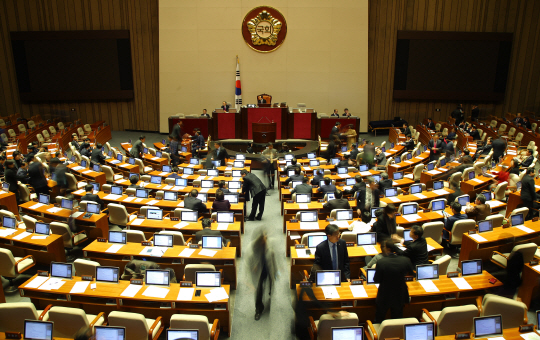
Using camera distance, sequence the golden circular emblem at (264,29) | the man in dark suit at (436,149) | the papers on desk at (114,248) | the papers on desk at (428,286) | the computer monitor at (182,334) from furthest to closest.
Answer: the golden circular emblem at (264,29)
the man in dark suit at (436,149)
the papers on desk at (114,248)
the papers on desk at (428,286)
the computer monitor at (182,334)

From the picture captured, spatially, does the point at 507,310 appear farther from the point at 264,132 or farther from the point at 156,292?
the point at 264,132

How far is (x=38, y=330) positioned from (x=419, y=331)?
13.7ft

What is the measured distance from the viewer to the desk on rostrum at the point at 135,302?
5160 mm

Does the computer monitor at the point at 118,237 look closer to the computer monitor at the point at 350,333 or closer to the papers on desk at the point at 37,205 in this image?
the papers on desk at the point at 37,205

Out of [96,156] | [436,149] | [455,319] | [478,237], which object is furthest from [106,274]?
Answer: [436,149]

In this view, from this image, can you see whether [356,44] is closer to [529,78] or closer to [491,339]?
[529,78]

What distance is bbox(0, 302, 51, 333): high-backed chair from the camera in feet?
15.2

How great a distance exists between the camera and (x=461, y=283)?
536 centimetres

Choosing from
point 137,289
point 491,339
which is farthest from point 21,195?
point 491,339

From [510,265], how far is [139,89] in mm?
17451

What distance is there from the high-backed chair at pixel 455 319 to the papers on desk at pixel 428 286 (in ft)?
1.87

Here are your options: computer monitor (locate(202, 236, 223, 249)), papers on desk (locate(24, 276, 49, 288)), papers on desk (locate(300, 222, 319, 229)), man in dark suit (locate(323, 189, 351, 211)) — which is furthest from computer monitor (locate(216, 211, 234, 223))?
papers on desk (locate(24, 276, 49, 288))

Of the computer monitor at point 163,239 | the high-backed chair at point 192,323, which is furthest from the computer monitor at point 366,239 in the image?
the computer monitor at point 163,239

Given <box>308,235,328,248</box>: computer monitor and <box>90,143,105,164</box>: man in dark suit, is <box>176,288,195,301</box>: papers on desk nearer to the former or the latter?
<box>308,235,328,248</box>: computer monitor
